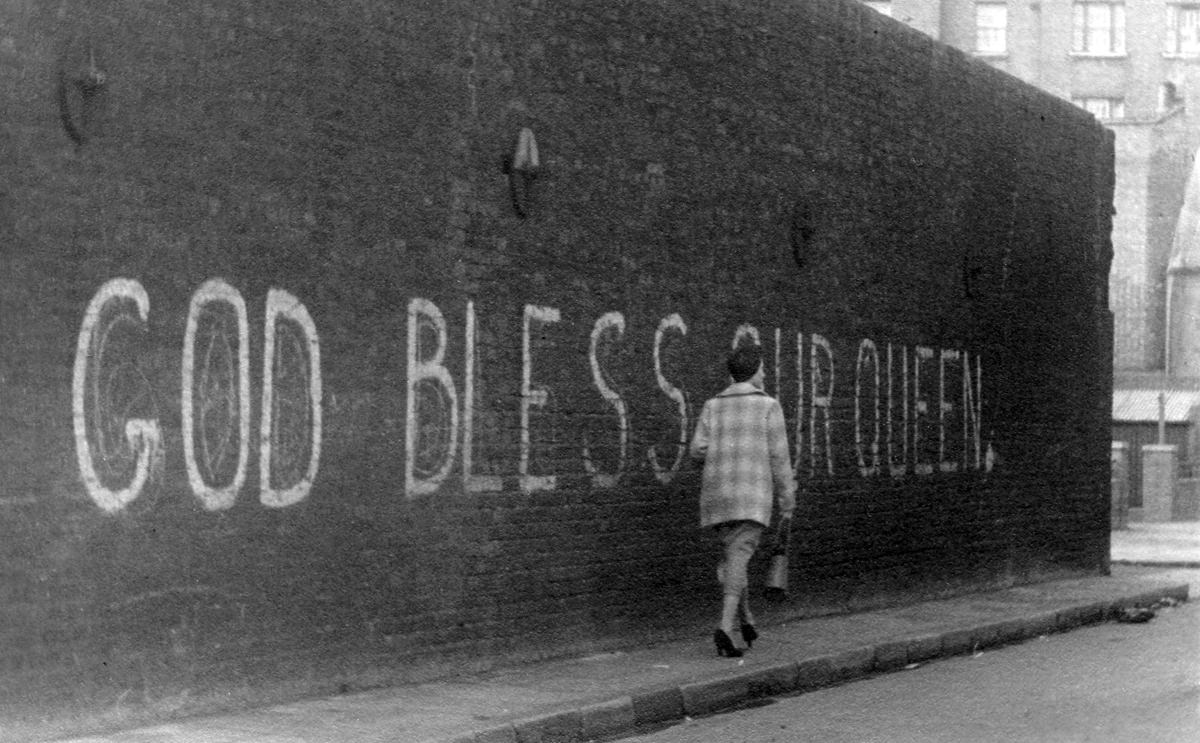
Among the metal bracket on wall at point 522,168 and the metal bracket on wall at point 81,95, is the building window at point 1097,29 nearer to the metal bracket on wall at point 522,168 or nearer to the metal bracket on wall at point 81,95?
the metal bracket on wall at point 522,168

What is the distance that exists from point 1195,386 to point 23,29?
132ft

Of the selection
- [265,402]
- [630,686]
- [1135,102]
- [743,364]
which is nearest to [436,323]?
[265,402]

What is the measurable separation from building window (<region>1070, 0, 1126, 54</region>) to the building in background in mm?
30

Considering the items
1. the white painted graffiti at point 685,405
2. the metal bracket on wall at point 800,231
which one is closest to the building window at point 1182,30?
the white painted graffiti at point 685,405

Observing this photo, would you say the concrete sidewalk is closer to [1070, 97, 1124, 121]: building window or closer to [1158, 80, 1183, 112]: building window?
[1158, 80, 1183, 112]: building window

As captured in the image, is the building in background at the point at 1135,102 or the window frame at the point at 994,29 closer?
the building in background at the point at 1135,102

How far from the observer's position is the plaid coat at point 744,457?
36.6 ft

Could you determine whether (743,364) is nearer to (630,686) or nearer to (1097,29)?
(630,686)

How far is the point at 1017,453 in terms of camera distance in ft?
57.1

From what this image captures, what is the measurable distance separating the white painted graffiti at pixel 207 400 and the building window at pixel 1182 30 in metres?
51.0

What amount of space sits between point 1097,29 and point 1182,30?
2530mm

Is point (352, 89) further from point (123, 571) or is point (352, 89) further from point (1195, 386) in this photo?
point (1195, 386)

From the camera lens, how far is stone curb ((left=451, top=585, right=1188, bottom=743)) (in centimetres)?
883

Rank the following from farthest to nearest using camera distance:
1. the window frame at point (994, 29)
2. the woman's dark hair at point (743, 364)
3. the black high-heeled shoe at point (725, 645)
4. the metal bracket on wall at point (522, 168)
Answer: the window frame at point (994, 29), the woman's dark hair at point (743, 364), the black high-heeled shoe at point (725, 645), the metal bracket on wall at point (522, 168)
